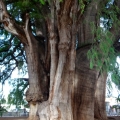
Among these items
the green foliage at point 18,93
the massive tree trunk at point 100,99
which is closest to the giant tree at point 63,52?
the massive tree trunk at point 100,99

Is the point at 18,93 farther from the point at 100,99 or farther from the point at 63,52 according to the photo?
the point at 63,52

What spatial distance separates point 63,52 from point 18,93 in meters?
3.39

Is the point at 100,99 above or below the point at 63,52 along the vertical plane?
below

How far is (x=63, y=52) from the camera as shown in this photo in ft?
16.0

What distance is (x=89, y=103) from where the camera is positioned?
5.44m

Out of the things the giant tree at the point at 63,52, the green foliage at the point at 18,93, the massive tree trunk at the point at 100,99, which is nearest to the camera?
the giant tree at the point at 63,52

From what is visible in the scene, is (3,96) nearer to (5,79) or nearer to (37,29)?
(5,79)

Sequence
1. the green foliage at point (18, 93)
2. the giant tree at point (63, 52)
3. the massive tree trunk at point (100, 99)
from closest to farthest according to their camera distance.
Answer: the giant tree at point (63, 52) < the massive tree trunk at point (100, 99) < the green foliage at point (18, 93)

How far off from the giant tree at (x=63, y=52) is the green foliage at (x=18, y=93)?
7.74 ft

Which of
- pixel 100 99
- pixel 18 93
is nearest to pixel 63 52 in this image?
pixel 100 99

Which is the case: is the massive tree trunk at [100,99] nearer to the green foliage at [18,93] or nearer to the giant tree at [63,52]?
the giant tree at [63,52]

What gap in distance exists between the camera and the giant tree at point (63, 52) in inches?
189

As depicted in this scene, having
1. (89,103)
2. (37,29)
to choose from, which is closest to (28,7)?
(37,29)

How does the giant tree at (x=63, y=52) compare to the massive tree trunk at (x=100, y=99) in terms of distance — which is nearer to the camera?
the giant tree at (x=63, y=52)
